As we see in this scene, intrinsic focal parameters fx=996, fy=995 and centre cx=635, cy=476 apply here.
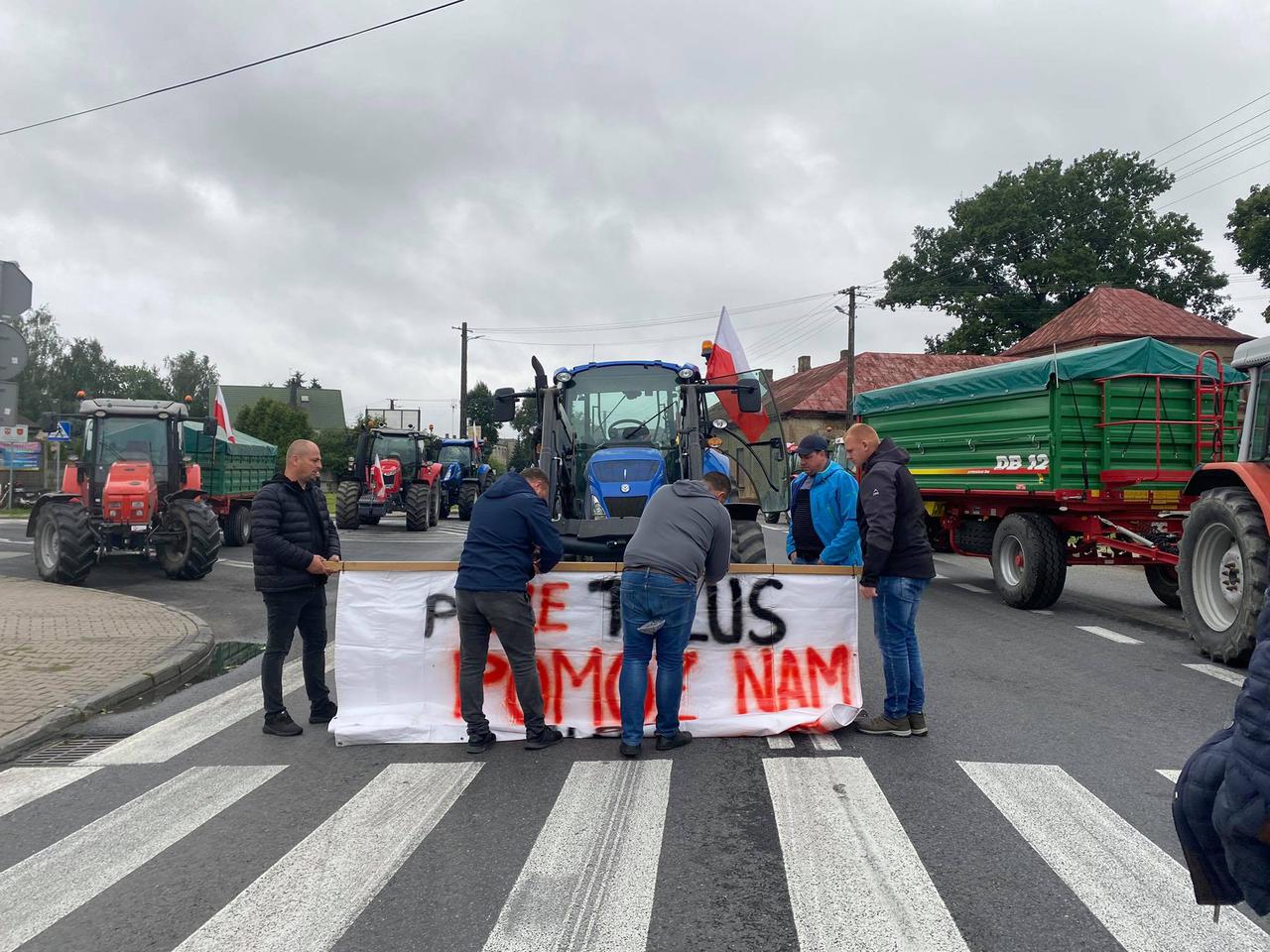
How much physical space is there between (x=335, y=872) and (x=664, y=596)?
91.5 inches

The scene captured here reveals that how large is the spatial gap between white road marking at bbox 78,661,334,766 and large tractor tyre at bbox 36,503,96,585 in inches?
266

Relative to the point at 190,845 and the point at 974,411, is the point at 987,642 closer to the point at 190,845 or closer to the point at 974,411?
the point at 974,411

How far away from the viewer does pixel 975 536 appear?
13.5 meters

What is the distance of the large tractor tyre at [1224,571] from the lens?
791 centimetres

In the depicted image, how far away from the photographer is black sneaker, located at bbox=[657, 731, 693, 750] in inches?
231

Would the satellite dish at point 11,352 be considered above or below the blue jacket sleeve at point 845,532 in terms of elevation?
above

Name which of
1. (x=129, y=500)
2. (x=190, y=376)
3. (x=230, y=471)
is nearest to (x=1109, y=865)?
(x=129, y=500)

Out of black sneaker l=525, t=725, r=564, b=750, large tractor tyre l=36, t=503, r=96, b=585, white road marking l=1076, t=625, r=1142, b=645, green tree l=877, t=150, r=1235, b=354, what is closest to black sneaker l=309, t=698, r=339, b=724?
black sneaker l=525, t=725, r=564, b=750

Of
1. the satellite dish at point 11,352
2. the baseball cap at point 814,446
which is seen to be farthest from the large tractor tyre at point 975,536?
the satellite dish at point 11,352

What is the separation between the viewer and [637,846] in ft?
14.0

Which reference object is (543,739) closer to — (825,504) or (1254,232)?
(825,504)

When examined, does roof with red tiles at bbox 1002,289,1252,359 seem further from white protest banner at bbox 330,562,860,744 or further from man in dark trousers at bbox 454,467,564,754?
man in dark trousers at bbox 454,467,564,754

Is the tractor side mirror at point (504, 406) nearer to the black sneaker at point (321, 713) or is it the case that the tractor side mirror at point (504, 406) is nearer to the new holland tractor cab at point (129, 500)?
the black sneaker at point (321, 713)

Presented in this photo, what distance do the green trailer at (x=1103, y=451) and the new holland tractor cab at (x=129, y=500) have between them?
1088cm
